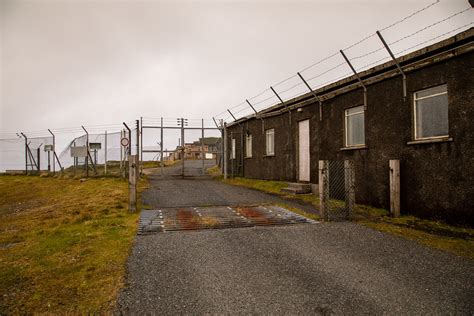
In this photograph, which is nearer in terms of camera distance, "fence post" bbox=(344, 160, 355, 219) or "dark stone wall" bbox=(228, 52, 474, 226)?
"dark stone wall" bbox=(228, 52, 474, 226)

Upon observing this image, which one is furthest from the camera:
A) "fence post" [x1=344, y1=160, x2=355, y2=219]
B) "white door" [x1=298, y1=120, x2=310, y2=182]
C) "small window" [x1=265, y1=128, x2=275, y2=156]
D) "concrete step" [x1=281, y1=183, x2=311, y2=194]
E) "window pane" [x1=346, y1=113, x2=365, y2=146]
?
"small window" [x1=265, y1=128, x2=275, y2=156]

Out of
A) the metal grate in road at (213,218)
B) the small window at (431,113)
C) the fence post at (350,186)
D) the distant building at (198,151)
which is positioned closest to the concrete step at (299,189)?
the metal grate in road at (213,218)

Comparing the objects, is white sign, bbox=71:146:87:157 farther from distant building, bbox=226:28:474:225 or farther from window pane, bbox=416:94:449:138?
window pane, bbox=416:94:449:138

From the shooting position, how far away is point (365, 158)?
10.7 meters

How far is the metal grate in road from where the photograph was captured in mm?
7928

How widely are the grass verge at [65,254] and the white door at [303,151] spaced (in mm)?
7911

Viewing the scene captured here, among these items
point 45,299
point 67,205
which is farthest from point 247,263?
point 67,205

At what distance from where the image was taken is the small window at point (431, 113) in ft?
26.7

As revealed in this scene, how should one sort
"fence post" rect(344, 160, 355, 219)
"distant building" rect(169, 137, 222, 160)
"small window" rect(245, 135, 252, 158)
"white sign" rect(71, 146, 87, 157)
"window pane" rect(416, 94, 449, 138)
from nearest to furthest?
1. "window pane" rect(416, 94, 449, 138)
2. "fence post" rect(344, 160, 355, 219)
3. "white sign" rect(71, 146, 87, 157)
4. "small window" rect(245, 135, 252, 158)
5. "distant building" rect(169, 137, 222, 160)

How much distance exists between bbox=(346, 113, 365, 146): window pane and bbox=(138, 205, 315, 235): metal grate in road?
151 inches

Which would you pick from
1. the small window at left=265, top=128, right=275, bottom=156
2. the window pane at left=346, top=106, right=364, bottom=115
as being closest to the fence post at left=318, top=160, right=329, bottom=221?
the window pane at left=346, top=106, right=364, bottom=115

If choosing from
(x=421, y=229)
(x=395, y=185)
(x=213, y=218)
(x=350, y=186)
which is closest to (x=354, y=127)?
(x=395, y=185)

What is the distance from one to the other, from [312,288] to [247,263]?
130 cm

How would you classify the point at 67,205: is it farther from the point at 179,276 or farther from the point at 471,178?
the point at 471,178
